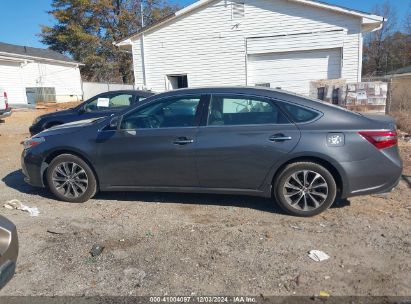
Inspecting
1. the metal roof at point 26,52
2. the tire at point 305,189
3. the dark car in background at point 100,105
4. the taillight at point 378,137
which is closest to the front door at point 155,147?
the tire at point 305,189

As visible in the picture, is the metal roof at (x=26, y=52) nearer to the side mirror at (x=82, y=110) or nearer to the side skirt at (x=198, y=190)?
the side mirror at (x=82, y=110)

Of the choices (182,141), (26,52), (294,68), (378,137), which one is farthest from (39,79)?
(378,137)

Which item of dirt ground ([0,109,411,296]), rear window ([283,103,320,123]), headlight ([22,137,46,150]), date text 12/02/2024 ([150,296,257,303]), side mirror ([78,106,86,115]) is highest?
rear window ([283,103,320,123])

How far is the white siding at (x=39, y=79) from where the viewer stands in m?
22.7

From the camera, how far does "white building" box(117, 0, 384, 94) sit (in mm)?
12680

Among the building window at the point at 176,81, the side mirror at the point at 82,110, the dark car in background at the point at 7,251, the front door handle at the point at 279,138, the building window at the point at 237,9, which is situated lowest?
the dark car in background at the point at 7,251

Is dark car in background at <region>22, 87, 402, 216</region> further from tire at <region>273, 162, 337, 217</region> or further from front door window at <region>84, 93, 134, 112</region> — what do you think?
front door window at <region>84, 93, 134, 112</region>

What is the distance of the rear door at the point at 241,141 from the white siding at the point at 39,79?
2225 cm

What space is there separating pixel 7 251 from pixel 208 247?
1797mm

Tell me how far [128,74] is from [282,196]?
3925 centimetres

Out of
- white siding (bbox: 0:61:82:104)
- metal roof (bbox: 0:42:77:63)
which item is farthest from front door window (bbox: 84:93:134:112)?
metal roof (bbox: 0:42:77:63)

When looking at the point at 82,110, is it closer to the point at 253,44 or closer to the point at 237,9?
the point at 253,44

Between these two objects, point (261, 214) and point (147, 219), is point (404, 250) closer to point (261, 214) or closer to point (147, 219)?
point (261, 214)

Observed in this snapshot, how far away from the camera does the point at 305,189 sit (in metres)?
4.01
